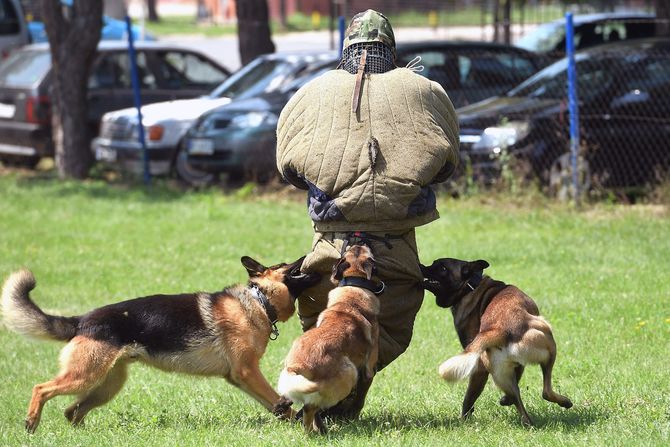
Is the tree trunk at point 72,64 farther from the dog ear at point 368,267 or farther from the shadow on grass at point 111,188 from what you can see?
the dog ear at point 368,267

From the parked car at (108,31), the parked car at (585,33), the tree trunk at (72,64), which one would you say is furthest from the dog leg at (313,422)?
the parked car at (108,31)

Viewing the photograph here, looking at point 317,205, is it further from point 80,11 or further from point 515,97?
point 80,11

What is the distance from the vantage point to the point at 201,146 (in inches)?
525

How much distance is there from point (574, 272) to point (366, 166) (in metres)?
4.28

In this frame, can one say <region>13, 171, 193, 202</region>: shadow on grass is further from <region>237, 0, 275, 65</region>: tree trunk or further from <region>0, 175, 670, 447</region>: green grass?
<region>237, 0, 275, 65</region>: tree trunk

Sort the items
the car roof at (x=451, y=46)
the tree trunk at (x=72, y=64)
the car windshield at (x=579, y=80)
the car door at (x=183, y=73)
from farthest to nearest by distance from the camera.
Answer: the car door at (x=183, y=73), the tree trunk at (x=72, y=64), the car roof at (x=451, y=46), the car windshield at (x=579, y=80)

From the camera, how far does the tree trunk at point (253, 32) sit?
15.9m

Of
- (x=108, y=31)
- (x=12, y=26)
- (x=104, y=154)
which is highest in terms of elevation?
(x=12, y=26)

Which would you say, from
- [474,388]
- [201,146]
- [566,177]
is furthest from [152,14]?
[474,388]

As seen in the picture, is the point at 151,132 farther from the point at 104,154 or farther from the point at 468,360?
the point at 468,360

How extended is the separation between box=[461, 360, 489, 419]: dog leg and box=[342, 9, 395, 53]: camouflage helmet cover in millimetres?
1749

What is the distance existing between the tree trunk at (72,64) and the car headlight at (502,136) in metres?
5.92

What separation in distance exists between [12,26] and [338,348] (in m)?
16.5

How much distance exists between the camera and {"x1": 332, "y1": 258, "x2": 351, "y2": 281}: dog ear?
5215mm
